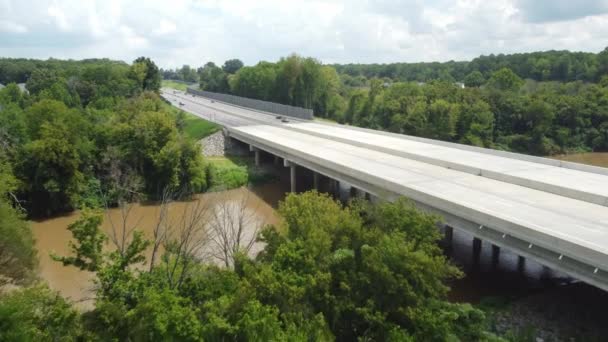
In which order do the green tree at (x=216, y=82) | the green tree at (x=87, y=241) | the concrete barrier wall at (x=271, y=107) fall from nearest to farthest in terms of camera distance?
the green tree at (x=87, y=241) < the concrete barrier wall at (x=271, y=107) < the green tree at (x=216, y=82)

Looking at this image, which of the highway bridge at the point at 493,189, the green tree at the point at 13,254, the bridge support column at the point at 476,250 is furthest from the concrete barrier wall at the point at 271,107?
the green tree at the point at 13,254

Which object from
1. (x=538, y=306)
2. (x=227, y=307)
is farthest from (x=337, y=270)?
(x=538, y=306)

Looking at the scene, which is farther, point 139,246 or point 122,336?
point 139,246

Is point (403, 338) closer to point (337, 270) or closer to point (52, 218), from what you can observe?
point (337, 270)

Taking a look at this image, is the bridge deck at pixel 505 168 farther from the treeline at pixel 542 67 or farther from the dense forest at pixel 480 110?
the treeline at pixel 542 67

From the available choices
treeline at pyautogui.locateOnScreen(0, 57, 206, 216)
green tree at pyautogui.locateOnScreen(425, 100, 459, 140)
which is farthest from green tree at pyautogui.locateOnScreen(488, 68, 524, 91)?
treeline at pyautogui.locateOnScreen(0, 57, 206, 216)

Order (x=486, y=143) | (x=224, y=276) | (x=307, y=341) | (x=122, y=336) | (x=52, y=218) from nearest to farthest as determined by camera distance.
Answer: (x=307, y=341)
(x=122, y=336)
(x=224, y=276)
(x=52, y=218)
(x=486, y=143)
